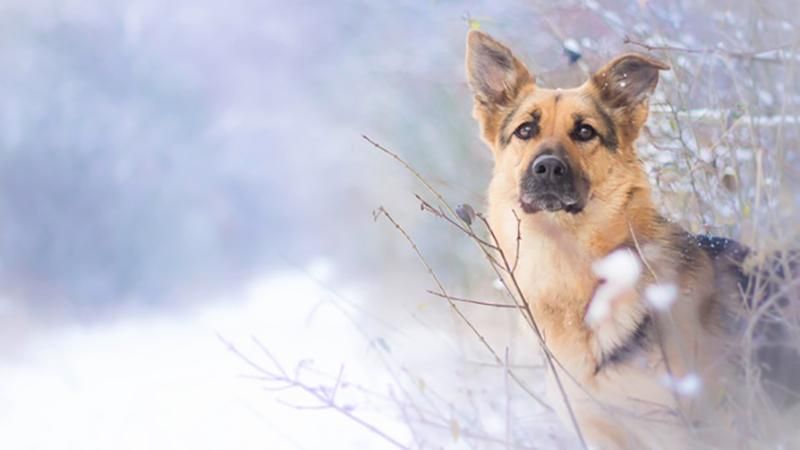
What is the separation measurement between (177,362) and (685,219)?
1.28 metres

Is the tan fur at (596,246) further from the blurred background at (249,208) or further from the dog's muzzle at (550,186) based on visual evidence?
the blurred background at (249,208)

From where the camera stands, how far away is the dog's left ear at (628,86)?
57.6 inches

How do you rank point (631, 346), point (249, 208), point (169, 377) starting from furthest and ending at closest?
point (249, 208) < point (169, 377) < point (631, 346)

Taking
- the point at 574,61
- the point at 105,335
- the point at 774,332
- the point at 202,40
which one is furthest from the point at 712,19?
the point at 105,335

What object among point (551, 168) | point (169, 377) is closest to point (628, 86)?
point (551, 168)

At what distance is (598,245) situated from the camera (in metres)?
1.48

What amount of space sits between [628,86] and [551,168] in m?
0.24

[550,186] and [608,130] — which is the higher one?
[608,130]

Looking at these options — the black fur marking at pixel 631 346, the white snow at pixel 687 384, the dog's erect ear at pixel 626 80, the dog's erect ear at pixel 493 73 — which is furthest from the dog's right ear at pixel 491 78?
the white snow at pixel 687 384

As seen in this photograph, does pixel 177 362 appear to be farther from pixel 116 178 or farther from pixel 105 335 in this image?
pixel 116 178

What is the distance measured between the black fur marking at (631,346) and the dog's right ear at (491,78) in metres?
0.47

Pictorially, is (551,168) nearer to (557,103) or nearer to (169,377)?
(557,103)

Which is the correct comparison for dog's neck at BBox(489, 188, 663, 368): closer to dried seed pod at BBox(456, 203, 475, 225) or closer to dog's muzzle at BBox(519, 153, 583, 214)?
dog's muzzle at BBox(519, 153, 583, 214)

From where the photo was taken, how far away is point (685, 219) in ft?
5.56
